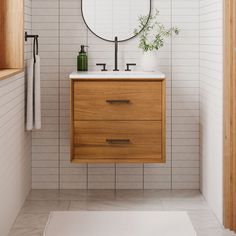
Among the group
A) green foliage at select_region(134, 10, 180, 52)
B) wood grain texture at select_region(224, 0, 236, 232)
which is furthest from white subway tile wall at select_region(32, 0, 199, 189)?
wood grain texture at select_region(224, 0, 236, 232)

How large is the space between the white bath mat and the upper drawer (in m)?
0.64

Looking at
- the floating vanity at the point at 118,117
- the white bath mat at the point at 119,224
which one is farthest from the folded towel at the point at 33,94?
the white bath mat at the point at 119,224

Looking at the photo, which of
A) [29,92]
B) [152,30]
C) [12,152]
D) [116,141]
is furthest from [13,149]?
[152,30]

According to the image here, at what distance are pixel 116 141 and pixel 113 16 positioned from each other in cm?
100

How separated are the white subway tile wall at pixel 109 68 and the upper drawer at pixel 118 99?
56 centimetres

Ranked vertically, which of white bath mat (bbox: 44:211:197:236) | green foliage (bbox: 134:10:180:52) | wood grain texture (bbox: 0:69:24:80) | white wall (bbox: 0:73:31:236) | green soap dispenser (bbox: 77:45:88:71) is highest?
green foliage (bbox: 134:10:180:52)

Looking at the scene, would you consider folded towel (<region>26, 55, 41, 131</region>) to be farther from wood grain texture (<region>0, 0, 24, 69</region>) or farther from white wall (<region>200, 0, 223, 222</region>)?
white wall (<region>200, 0, 223, 222</region>)

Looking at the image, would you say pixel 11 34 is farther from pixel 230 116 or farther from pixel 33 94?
pixel 230 116

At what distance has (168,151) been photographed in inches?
198

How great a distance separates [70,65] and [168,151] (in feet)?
3.22

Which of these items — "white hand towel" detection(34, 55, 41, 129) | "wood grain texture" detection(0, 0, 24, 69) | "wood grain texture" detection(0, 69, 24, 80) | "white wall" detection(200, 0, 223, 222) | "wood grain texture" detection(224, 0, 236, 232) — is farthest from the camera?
"white hand towel" detection(34, 55, 41, 129)

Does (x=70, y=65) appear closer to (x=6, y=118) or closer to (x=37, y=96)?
(x=37, y=96)

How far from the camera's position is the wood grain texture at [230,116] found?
3887 millimetres

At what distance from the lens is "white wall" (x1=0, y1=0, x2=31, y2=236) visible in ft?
12.2
